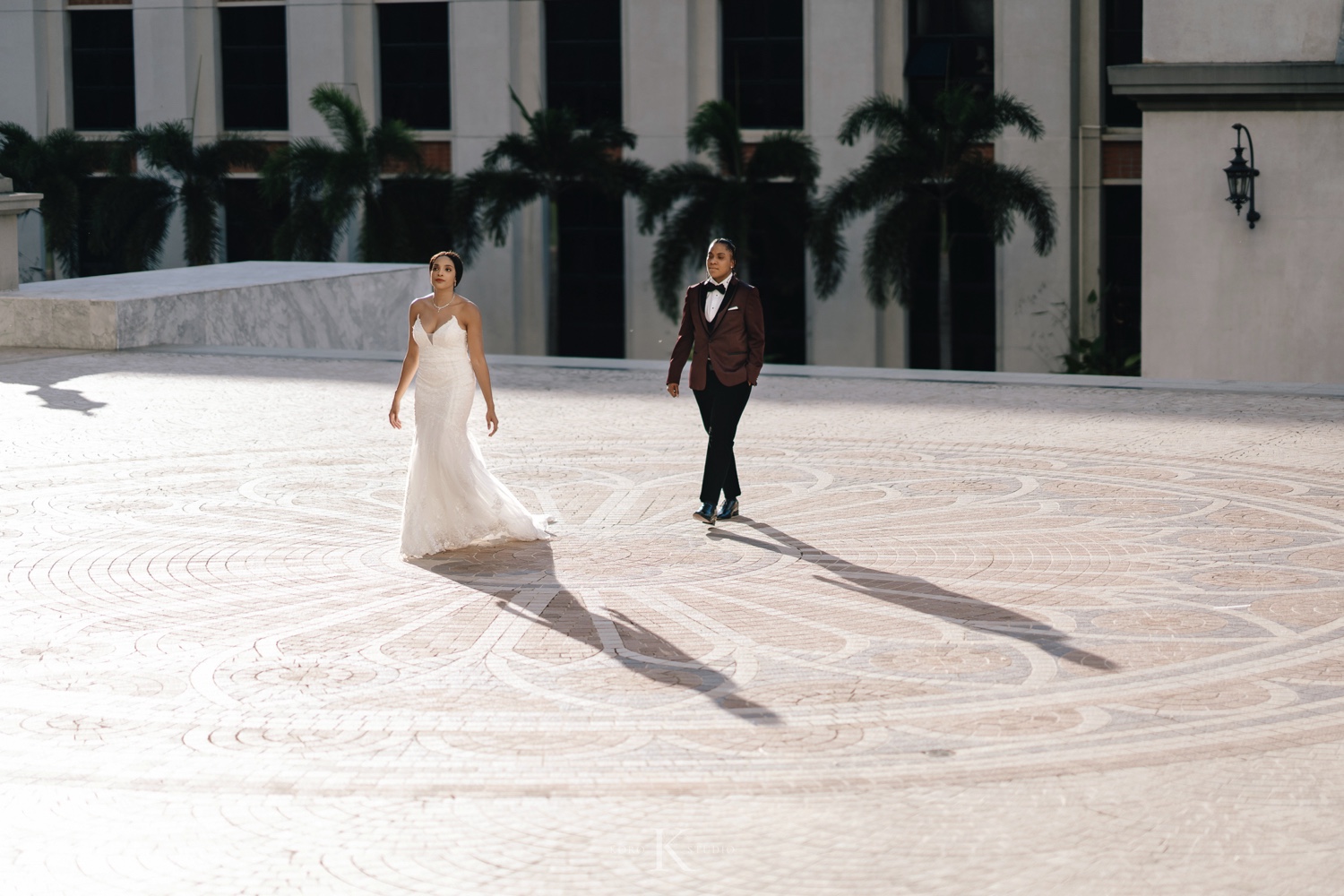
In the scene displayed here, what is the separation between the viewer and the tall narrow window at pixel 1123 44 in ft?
104

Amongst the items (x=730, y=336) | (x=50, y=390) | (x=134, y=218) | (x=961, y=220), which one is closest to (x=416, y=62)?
(x=134, y=218)

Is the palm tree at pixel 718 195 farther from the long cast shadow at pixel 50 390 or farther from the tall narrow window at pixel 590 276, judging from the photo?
the long cast shadow at pixel 50 390

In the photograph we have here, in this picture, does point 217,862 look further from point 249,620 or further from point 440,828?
point 249,620

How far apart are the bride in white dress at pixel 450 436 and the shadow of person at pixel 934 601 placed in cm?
128

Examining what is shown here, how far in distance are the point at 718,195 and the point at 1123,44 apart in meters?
7.63

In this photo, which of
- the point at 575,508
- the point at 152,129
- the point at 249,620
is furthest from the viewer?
the point at 152,129

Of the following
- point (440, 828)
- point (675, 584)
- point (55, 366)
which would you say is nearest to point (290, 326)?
point (55, 366)

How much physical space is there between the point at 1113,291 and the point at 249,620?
26.5 metres

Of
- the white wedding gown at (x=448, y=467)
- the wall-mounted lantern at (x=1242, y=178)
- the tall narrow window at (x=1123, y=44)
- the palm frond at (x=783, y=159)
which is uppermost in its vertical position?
the tall narrow window at (x=1123, y=44)

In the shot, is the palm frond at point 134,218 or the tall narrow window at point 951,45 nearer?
the tall narrow window at point 951,45

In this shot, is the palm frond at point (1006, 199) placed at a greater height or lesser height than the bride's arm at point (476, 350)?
greater

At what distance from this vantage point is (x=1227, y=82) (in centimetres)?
2052

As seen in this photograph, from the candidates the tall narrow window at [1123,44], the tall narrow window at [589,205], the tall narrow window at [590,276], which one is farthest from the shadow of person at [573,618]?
the tall narrow window at [590,276]

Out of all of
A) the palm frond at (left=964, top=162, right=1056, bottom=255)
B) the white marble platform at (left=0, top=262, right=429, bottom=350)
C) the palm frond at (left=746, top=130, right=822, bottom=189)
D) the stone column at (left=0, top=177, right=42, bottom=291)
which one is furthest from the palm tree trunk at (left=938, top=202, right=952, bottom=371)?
the stone column at (left=0, top=177, right=42, bottom=291)
